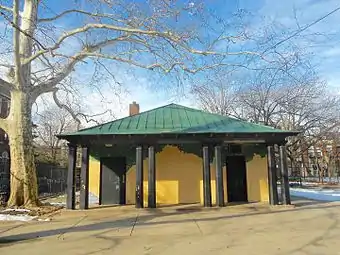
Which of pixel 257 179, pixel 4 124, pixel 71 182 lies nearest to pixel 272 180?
pixel 257 179

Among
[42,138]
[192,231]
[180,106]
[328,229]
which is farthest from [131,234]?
[42,138]

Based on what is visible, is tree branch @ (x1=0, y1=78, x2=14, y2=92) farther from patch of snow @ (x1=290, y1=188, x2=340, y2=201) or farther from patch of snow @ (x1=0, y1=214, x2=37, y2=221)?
patch of snow @ (x1=290, y1=188, x2=340, y2=201)

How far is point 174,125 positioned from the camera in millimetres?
16594

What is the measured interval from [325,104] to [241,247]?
3161cm

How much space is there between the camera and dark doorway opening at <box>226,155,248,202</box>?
57.7ft

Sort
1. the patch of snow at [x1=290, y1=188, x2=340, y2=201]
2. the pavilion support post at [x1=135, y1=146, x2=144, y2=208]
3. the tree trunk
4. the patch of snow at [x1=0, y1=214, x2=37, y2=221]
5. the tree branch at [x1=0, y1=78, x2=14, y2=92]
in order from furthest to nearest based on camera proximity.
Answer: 1. the patch of snow at [x1=290, y1=188, x2=340, y2=201]
2. the pavilion support post at [x1=135, y1=146, x2=144, y2=208]
3. the tree branch at [x1=0, y1=78, x2=14, y2=92]
4. the tree trunk
5. the patch of snow at [x1=0, y1=214, x2=37, y2=221]

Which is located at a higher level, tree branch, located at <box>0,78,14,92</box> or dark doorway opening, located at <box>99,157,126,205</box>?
tree branch, located at <box>0,78,14,92</box>

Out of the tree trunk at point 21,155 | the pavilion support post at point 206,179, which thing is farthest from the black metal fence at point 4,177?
the pavilion support post at point 206,179

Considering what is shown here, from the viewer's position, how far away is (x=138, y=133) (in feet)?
49.6

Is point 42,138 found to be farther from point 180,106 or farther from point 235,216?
point 235,216

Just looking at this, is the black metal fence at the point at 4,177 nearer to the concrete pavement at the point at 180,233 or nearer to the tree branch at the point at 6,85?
the tree branch at the point at 6,85

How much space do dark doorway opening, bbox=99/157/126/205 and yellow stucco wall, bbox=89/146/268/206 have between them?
27 centimetres

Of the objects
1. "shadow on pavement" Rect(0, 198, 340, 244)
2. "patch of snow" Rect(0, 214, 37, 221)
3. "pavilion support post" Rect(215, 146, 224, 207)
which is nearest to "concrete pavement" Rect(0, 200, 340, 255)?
"shadow on pavement" Rect(0, 198, 340, 244)

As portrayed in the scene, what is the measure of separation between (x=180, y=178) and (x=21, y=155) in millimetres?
7759
